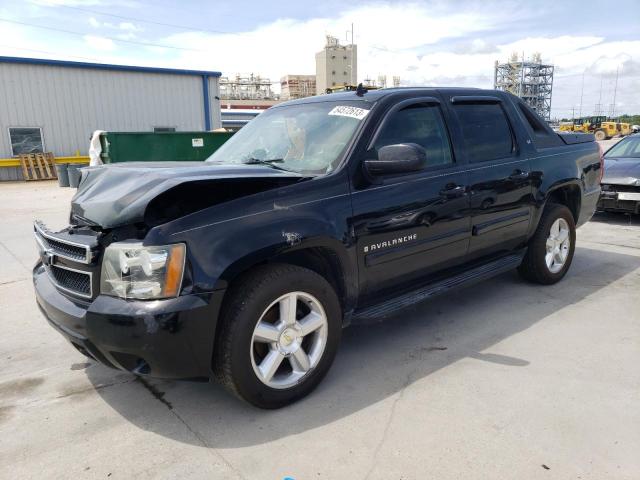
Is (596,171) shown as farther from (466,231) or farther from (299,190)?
(299,190)

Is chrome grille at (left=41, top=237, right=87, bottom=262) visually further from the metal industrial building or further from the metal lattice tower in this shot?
the metal lattice tower

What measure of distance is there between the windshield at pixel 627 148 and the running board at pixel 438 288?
20.3 ft

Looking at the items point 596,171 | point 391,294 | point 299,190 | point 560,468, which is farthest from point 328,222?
point 596,171

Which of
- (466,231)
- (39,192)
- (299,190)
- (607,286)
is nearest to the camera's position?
(299,190)

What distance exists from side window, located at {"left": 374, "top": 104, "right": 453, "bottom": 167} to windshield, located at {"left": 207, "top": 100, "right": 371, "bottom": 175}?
0.22 m

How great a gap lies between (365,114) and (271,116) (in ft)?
3.39

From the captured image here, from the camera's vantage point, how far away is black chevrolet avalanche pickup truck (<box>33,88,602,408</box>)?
2400 millimetres

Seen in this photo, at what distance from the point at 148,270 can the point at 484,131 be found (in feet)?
9.83

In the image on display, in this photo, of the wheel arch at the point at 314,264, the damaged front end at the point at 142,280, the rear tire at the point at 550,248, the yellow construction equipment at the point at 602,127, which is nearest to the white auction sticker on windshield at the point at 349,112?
the damaged front end at the point at 142,280

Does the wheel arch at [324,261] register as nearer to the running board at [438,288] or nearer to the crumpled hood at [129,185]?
the running board at [438,288]

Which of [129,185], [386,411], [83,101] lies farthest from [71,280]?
[83,101]

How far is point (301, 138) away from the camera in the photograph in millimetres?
3494

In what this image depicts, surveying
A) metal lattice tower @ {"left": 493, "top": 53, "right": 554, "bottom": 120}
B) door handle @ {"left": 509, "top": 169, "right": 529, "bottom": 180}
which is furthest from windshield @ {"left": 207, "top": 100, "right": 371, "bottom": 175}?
metal lattice tower @ {"left": 493, "top": 53, "right": 554, "bottom": 120}

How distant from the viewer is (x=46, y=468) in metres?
2.36
